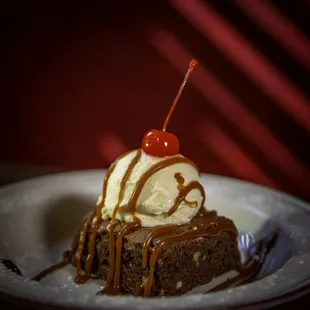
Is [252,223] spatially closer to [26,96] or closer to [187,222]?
[187,222]

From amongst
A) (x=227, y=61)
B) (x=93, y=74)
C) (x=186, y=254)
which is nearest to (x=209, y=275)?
(x=186, y=254)

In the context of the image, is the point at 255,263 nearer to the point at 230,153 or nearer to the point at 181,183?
the point at 181,183

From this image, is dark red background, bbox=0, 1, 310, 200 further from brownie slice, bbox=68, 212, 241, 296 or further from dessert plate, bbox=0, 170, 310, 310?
brownie slice, bbox=68, 212, 241, 296

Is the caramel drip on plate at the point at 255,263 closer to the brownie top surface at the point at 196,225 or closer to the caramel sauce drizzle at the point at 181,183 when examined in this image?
the brownie top surface at the point at 196,225

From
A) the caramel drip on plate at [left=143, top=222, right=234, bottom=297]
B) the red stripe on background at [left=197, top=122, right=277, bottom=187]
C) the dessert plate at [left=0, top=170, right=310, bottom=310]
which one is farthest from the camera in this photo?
the red stripe on background at [left=197, top=122, right=277, bottom=187]

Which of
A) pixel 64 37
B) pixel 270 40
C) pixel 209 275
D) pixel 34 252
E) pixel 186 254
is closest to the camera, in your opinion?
pixel 186 254

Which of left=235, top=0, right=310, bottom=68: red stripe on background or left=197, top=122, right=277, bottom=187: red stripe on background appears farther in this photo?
left=197, top=122, right=277, bottom=187: red stripe on background

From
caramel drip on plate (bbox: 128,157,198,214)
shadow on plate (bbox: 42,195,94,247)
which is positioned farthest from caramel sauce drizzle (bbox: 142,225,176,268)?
shadow on plate (bbox: 42,195,94,247)
